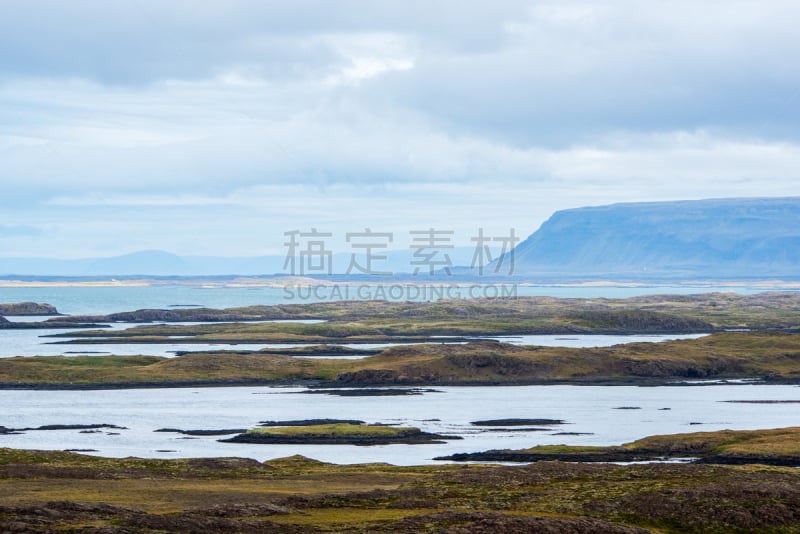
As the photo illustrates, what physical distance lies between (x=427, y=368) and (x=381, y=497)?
275 feet

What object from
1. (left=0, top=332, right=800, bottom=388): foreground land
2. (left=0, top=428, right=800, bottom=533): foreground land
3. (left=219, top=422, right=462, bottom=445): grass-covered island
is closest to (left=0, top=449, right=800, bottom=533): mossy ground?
(left=0, top=428, right=800, bottom=533): foreground land

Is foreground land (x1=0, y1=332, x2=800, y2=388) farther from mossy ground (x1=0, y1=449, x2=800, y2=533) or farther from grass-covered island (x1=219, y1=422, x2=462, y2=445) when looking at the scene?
mossy ground (x1=0, y1=449, x2=800, y2=533)

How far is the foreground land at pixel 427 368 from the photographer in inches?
5226

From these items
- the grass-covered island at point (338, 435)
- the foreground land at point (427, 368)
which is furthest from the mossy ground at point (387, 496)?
the foreground land at point (427, 368)

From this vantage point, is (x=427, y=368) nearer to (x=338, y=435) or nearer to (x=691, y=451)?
(x=338, y=435)

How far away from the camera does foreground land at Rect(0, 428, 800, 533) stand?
149 feet

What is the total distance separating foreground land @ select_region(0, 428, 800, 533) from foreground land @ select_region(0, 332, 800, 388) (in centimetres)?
6145

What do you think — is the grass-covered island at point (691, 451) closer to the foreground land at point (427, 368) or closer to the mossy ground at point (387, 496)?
the mossy ground at point (387, 496)

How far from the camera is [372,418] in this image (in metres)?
102

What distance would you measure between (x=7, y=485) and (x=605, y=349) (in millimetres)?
102503

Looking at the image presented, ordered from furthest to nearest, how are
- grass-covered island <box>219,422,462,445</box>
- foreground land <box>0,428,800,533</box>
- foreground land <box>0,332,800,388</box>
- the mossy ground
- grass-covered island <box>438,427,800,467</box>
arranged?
foreground land <box>0,332,800,388</box> < grass-covered island <box>219,422,462,445</box> < grass-covered island <box>438,427,800,467</box> < the mossy ground < foreground land <box>0,428,800,533</box>

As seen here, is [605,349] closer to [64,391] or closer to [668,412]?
[668,412]

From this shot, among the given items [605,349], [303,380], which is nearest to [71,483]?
[303,380]

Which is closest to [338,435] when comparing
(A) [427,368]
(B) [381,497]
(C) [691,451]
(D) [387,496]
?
(C) [691,451]
